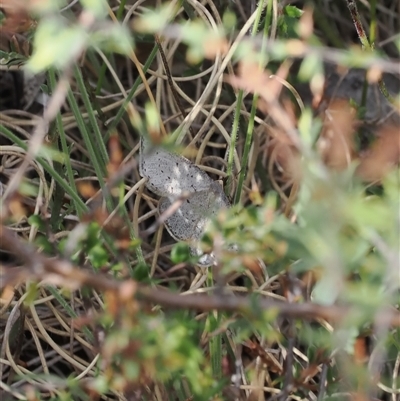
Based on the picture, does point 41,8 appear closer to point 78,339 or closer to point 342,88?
point 78,339

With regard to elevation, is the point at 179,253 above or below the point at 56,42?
below

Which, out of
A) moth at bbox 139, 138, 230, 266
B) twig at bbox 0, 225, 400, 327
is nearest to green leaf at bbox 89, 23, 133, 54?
twig at bbox 0, 225, 400, 327

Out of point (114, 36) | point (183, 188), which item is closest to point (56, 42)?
point (114, 36)

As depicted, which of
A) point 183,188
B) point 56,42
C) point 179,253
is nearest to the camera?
point 56,42

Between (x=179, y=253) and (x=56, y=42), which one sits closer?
(x=56, y=42)

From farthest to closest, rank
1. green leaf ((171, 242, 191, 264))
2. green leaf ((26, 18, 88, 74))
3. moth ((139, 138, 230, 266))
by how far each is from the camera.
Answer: moth ((139, 138, 230, 266)), green leaf ((171, 242, 191, 264)), green leaf ((26, 18, 88, 74))

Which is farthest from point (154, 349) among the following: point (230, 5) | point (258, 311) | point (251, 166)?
point (230, 5)

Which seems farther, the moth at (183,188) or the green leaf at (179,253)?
the moth at (183,188)

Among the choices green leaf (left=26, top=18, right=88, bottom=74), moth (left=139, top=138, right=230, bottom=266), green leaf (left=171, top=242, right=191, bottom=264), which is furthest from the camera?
moth (left=139, top=138, right=230, bottom=266)

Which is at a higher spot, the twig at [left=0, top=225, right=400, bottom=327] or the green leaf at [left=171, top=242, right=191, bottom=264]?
the twig at [left=0, top=225, right=400, bottom=327]

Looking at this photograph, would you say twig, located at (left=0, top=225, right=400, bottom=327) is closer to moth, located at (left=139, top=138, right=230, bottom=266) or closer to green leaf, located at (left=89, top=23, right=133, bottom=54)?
green leaf, located at (left=89, top=23, right=133, bottom=54)

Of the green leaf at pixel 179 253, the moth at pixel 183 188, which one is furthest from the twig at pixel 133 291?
the moth at pixel 183 188

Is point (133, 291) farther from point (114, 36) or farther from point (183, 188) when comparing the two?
point (183, 188)

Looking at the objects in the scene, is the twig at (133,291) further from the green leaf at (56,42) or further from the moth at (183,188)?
the moth at (183,188)
